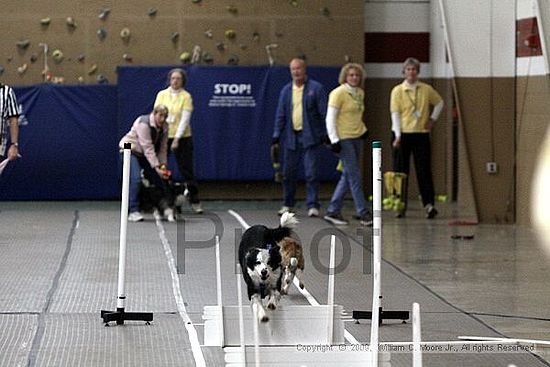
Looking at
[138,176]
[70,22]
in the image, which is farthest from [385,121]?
[138,176]

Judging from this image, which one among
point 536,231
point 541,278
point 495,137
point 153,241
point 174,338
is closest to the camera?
point 174,338

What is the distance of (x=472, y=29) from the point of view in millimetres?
18000

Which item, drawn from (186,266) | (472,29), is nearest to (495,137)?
(472,29)

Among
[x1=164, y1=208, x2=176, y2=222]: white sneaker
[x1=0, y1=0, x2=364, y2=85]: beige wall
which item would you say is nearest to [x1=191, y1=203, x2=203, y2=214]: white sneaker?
[x1=164, y1=208, x2=176, y2=222]: white sneaker

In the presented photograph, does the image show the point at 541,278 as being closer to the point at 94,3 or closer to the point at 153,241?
the point at 153,241

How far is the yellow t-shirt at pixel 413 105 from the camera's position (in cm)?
1852

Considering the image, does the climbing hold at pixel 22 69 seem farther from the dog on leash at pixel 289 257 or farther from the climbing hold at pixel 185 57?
the dog on leash at pixel 289 257

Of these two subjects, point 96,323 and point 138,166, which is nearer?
point 96,323

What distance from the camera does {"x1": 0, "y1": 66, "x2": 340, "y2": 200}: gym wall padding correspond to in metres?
21.1

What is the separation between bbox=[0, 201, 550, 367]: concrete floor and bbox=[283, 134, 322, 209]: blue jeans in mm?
533

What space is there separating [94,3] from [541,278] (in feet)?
36.2

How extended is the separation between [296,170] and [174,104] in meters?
2.00

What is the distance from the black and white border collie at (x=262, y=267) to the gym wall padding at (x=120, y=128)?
11261 mm

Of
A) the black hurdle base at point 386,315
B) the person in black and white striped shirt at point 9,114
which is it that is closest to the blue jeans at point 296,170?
the person in black and white striped shirt at point 9,114
